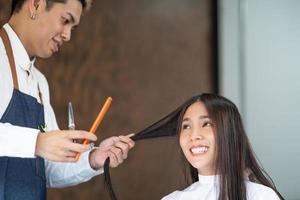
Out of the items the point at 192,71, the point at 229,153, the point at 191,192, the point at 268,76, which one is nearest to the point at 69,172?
the point at 191,192

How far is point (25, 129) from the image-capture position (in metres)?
1.37

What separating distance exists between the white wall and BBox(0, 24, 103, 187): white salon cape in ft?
4.21

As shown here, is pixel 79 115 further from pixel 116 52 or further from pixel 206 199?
pixel 206 199

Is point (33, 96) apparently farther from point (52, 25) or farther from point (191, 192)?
point (191, 192)

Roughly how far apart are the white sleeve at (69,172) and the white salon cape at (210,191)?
323 mm

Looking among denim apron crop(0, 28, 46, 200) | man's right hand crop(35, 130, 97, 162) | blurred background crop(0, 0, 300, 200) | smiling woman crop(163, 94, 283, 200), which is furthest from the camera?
blurred background crop(0, 0, 300, 200)

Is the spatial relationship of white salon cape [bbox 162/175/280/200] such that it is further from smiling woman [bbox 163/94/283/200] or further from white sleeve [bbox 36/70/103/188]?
white sleeve [bbox 36/70/103/188]

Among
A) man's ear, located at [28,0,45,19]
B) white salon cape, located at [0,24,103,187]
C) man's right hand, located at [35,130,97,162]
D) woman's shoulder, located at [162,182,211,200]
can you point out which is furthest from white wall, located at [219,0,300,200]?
man's right hand, located at [35,130,97,162]

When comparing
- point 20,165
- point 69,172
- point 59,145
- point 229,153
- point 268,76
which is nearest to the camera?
point 59,145

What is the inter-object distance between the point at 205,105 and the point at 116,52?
0.97 metres

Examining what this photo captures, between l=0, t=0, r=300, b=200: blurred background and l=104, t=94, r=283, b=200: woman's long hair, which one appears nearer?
l=104, t=94, r=283, b=200: woman's long hair

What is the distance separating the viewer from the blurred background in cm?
266

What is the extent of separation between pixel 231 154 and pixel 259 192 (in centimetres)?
16

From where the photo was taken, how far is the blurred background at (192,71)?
266cm
